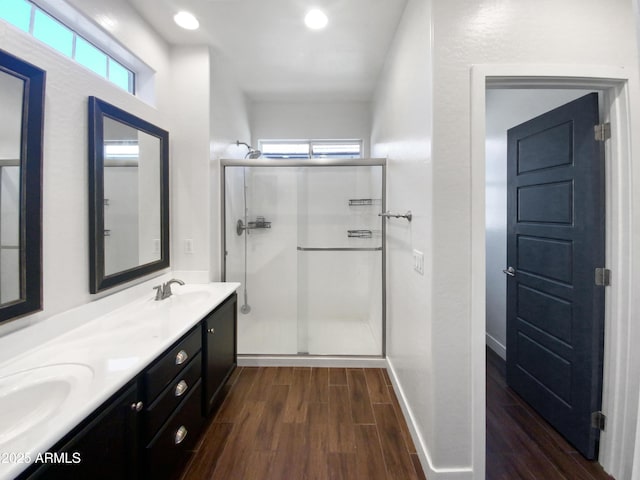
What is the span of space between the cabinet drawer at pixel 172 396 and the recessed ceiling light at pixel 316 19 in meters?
2.43

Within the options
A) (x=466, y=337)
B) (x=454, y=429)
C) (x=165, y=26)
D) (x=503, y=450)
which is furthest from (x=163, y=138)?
(x=503, y=450)

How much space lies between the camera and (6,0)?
3.92ft

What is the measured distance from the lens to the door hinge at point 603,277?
1.50 meters

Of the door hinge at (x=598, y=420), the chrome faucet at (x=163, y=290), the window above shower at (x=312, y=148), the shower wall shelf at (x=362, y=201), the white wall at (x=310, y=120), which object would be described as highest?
the white wall at (x=310, y=120)

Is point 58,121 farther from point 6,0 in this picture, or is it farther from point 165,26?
point 165,26

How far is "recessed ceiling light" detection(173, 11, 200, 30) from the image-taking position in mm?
1984

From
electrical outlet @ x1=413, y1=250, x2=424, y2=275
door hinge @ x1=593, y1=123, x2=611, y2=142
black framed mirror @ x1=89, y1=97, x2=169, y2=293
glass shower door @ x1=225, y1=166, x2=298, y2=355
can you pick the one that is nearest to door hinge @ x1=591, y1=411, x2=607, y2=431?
electrical outlet @ x1=413, y1=250, x2=424, y2=275

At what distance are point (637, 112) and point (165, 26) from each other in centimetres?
306

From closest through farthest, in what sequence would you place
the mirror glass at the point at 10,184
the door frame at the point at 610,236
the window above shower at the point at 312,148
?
the mirror glass at the point at 10,184, the door frame at the point at 610,236, the window above shower at the point at 312,148

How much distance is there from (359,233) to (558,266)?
1.63 meters

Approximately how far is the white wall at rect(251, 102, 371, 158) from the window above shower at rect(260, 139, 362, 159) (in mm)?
108

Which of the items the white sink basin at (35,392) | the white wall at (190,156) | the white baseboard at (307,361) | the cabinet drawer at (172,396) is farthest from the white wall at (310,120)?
the white sink basin at (35,392)

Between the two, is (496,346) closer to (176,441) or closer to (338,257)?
(338,257)

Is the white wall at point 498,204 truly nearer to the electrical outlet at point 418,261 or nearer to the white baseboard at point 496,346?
the white baseboard at point 496,346
